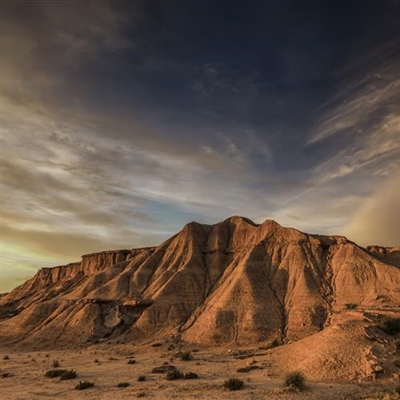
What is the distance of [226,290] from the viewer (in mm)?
58625

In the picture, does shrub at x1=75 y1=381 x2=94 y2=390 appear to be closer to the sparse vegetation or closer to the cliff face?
the sparse vegetation

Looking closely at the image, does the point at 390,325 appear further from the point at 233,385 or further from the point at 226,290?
the point at 226,290

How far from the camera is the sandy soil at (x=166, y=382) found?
21766mm

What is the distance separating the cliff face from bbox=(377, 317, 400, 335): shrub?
52.1ft

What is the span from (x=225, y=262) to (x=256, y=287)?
53.8 ft

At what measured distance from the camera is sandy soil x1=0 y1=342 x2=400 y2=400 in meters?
21.8

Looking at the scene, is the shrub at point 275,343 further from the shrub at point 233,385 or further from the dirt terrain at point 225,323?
the shrub at point 233,385

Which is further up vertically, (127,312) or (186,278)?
(186,278)

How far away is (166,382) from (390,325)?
57.4ft

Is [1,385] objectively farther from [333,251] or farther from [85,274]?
[85,274]

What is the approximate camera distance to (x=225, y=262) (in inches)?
2911

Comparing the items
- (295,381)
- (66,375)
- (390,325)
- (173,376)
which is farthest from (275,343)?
(66,375)

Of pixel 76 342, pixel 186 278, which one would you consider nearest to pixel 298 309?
pixel 186 278

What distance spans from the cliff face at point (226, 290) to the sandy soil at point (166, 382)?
11037 mm
